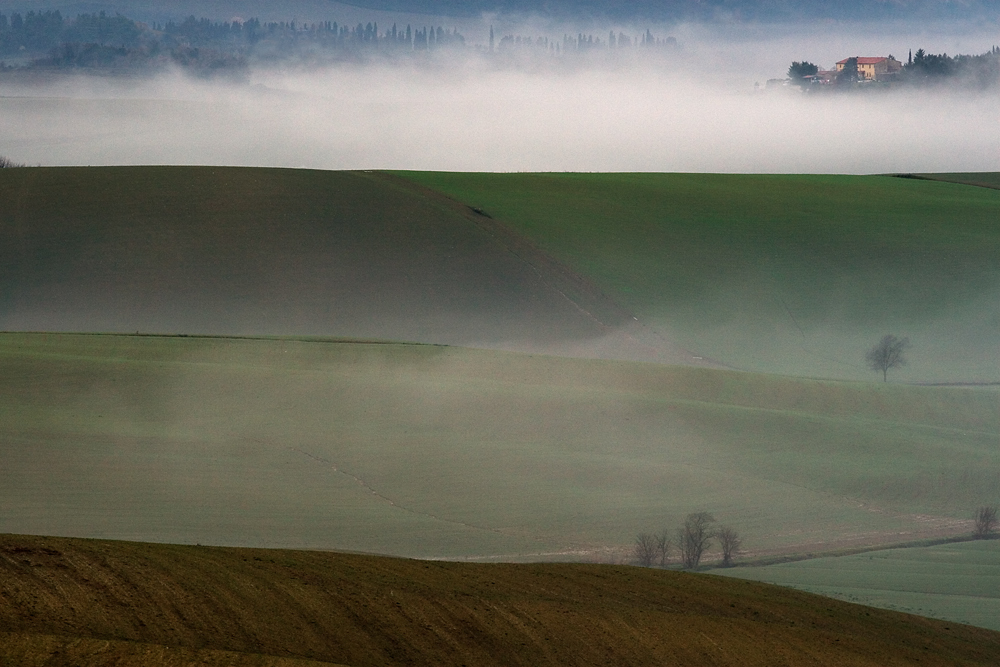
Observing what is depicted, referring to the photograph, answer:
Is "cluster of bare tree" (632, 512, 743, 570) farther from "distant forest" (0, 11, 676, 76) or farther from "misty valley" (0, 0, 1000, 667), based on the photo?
"distant forest" (0, 11, 676, 76)

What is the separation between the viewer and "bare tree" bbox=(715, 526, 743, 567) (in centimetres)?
3058

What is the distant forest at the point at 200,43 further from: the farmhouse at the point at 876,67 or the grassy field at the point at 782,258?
the grassy field at the point at 782,258

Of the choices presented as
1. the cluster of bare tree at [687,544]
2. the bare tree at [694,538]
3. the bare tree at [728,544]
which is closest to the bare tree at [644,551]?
the cluster of bare tree at [687,544]

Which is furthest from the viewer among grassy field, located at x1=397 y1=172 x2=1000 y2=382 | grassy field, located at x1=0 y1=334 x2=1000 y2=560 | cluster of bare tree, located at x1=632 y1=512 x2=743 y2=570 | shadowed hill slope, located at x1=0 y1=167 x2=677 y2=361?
grassy field, located at x1=397 y1=172 x2=1000 y2=382

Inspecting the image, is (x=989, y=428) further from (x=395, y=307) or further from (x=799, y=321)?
(x=395, y=307)

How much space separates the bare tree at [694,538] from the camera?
1199 inches

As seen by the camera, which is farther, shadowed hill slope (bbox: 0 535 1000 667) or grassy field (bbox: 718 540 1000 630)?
grassy field (bbox: 718 540 1000 630)

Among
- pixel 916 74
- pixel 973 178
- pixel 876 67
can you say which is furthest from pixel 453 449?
pixel 876 67

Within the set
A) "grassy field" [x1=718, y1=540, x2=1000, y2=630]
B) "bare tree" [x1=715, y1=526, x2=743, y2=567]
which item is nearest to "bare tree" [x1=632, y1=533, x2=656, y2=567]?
"bare tree" [x1=715, y1=526, x2=743, y2=567]

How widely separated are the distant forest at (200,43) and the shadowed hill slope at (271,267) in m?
68.8

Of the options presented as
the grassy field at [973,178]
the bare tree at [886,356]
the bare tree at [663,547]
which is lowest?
the bare tree at [663,547]

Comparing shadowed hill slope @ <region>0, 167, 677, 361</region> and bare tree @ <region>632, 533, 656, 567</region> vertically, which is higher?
shadowed hill slope @ <region>0, 167, 677, 361</region>


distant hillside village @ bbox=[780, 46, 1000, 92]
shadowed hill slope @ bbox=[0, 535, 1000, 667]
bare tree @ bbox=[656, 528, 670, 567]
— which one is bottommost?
shadowed hill slope @ bbox=[0, 535, 1000, 667]

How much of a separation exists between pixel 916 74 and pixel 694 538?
4857 inches
